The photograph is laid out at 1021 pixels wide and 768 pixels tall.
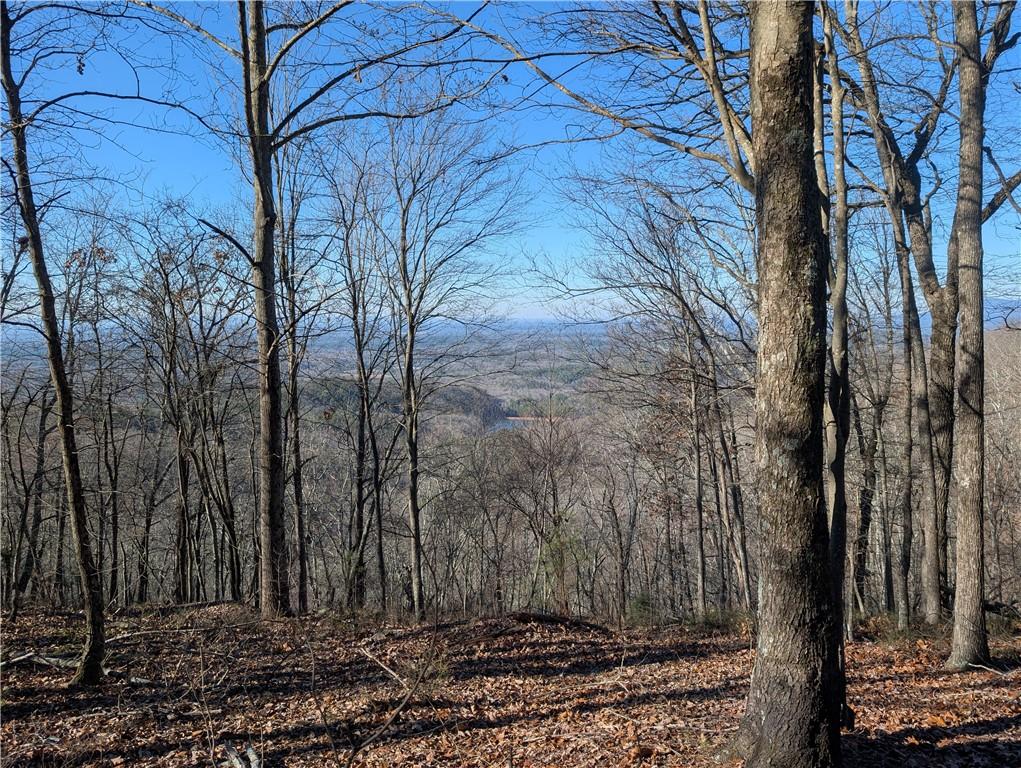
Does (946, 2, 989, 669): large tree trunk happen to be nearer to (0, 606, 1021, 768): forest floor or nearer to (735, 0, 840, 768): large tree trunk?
(0, 606, 1021, 768): forest floor

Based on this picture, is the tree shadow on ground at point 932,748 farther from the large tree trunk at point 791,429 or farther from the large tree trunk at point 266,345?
the large tree trunk at point 266,345

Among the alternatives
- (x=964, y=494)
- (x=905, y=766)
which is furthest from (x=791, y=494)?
(x=964, y=494)

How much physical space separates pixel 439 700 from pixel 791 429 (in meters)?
3.65

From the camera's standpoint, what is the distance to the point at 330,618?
24.6 feet

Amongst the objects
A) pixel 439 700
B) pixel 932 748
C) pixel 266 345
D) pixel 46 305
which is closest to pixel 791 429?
pixel 932 748

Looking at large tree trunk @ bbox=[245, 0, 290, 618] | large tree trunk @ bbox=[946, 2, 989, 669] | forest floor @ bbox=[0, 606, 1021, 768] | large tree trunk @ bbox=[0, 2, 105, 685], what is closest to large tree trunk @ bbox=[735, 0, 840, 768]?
forest floor @ bbox=[0, 606, 1021, 768]

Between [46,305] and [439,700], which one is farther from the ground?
[46,305]

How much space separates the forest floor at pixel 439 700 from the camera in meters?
3.89

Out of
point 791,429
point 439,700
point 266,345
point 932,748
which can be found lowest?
point 439,700

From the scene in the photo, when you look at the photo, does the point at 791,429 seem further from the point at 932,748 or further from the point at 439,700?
the point at 439,700

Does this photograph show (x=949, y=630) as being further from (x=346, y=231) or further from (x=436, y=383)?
(x=346, y=231)

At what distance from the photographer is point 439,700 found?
5102 millimetres

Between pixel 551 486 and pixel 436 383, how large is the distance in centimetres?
781

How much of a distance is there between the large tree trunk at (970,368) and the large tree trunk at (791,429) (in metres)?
3.79
